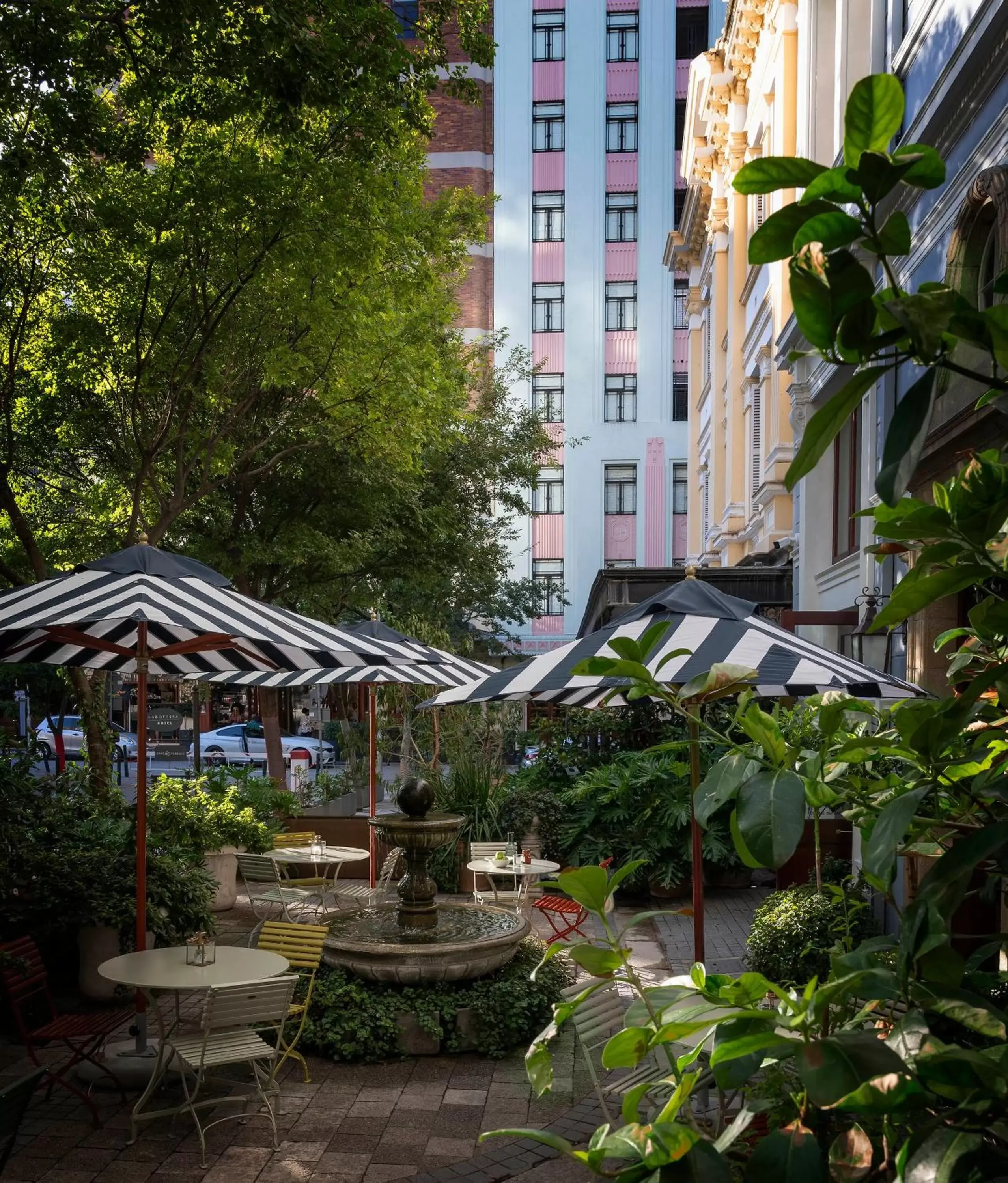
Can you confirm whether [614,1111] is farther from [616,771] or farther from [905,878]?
[616,771]

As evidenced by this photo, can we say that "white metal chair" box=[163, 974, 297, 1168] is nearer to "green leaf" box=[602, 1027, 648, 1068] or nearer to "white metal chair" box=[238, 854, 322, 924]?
"white metal chair" box=[238, 854, 322, 924]

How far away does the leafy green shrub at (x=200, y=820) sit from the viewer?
12.2 m

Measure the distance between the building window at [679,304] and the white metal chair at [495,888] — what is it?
35.5 metres

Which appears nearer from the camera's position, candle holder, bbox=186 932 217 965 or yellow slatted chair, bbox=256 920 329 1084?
candle holder, bbox=186 932 217 965

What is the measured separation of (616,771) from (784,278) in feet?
26.8

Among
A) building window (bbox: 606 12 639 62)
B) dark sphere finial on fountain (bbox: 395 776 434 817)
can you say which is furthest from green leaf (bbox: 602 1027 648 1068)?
building window (bbox: 606 12 639 62)

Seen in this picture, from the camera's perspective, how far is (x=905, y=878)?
826 cm

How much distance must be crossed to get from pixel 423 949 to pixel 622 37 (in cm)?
4505

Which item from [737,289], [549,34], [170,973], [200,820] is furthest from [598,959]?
[549,34]

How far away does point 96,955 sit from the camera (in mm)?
9125

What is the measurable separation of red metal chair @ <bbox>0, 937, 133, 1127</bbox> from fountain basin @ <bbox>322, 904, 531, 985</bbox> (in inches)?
65.0

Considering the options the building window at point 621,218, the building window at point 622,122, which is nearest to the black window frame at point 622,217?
the building window at point 621,218

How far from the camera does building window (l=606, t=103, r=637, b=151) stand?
46.0 m

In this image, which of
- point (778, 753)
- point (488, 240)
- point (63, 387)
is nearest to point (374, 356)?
point (63, 387)
